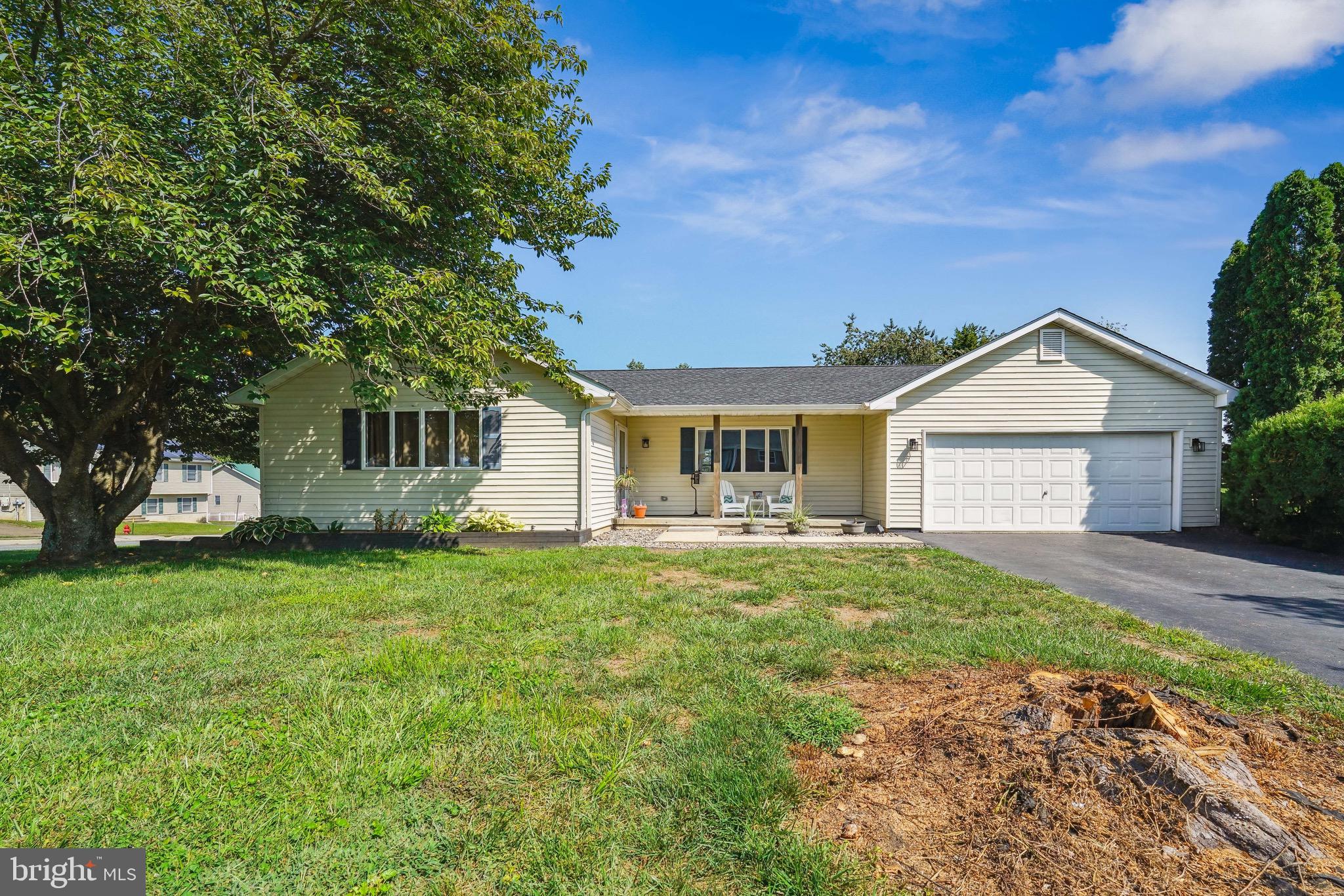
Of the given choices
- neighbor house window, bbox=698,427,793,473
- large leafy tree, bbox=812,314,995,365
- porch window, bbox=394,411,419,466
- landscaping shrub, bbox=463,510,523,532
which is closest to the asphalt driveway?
neighbor house window, bbox=698,427,793,473

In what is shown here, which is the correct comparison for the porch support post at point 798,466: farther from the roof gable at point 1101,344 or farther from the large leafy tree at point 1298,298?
the large leafy tree at point 1298,298

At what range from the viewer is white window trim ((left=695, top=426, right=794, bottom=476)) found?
49.6 feet

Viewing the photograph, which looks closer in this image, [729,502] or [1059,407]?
[1059,407]

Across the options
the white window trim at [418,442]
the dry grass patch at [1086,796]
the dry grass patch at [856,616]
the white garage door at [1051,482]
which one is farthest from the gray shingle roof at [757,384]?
the dry grass patch at [1086,796]

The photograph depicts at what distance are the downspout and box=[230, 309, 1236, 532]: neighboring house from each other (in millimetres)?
48

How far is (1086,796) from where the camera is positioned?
2191mm

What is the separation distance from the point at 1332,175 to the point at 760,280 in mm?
13770

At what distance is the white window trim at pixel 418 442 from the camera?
11594 mm

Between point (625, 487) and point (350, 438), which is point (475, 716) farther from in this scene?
point (625, 487)

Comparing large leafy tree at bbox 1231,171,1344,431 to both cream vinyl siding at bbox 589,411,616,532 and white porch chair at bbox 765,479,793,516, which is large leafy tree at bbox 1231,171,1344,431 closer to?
white porch chair at bbox 765,479,793,516

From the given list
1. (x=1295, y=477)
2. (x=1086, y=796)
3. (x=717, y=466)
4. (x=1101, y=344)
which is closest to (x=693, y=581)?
(x=1086, y=796)

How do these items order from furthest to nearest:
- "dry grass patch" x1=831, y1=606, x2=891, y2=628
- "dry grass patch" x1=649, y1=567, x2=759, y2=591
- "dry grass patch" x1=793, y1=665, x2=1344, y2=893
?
"dry grass patch" x1=649, y1=567, x2=759, y2=591, "dry grass patch" x1=831, y1=606, x2=891, y2=628, "dry grass patch" x1=793, y1=665, x2=1344, y2=893

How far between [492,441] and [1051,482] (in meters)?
11.5

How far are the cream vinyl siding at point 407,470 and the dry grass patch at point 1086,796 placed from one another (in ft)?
30.0
